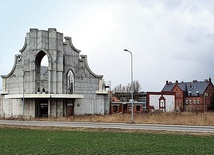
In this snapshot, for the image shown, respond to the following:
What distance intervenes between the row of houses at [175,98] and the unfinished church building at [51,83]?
28152 millimetres

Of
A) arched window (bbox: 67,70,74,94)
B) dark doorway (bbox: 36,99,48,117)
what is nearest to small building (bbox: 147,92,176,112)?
arched window (bbox: 67,70,74,94)

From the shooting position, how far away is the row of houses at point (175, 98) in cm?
10000

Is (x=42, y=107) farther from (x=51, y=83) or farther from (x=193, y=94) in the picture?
(x=193, y=94)

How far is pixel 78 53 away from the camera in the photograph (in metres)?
69.6

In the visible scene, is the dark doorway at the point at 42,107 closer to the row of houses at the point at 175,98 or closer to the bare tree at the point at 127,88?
the row of houses at the point at 175,98

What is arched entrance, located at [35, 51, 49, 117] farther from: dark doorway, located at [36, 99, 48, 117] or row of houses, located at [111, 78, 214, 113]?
row of houses, located at [111, 78, 214, 113]

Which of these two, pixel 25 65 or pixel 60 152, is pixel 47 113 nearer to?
pixel 25 65

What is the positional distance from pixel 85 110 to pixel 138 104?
3316 cm

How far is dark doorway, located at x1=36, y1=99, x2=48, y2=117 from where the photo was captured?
215ft

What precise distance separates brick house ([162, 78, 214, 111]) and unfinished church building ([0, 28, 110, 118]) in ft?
178

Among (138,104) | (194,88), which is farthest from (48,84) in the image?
(194,88)

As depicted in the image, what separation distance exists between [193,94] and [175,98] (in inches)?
575

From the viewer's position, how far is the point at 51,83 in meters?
63.9

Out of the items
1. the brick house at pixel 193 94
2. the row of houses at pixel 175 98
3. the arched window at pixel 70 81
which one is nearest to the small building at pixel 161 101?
the row of houses at pixel 175 98
